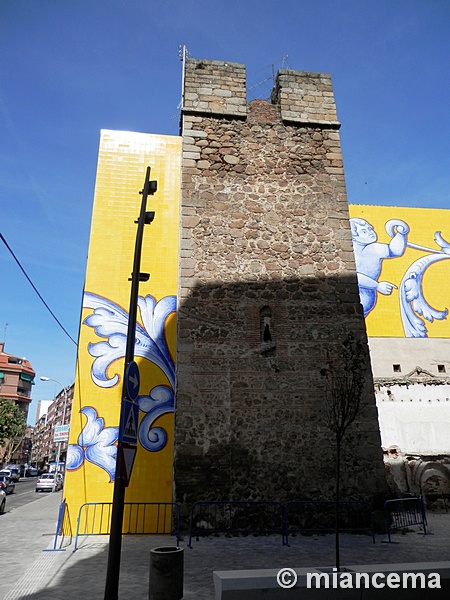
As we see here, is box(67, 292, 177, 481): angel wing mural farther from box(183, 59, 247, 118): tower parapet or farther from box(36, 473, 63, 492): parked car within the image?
box(36, 473, 63, 492): parked car

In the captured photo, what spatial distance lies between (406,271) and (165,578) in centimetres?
1688

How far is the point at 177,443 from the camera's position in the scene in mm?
8352

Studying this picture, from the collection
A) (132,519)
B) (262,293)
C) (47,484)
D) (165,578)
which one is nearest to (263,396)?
(262,293)

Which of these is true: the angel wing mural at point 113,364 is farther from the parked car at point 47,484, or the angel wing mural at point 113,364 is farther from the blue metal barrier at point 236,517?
the parked car at point 47,484

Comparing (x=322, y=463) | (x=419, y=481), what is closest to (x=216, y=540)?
(x=322, y=463)

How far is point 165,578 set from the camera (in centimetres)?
464

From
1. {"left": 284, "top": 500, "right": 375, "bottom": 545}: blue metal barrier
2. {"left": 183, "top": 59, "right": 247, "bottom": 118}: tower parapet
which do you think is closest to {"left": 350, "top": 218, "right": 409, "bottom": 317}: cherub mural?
{"left": 183, "top": 59, "right": 247, "bottom": 118}: tower parapet

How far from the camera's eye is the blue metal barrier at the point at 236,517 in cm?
791

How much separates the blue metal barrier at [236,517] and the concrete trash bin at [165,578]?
3.19 meters

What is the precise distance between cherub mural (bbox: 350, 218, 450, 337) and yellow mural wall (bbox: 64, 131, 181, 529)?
399 inches

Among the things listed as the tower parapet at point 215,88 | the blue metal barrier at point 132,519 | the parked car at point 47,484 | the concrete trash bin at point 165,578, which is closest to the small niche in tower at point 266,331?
the blue metal barrier at point 132,519

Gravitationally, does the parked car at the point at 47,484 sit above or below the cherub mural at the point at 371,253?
below

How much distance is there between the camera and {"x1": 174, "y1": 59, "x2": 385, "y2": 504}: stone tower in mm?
8477

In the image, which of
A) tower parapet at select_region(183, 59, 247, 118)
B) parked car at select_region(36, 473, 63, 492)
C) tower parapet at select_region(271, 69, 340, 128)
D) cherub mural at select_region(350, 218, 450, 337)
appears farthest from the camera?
parked car at select_region(36, 473, 63, 492)
